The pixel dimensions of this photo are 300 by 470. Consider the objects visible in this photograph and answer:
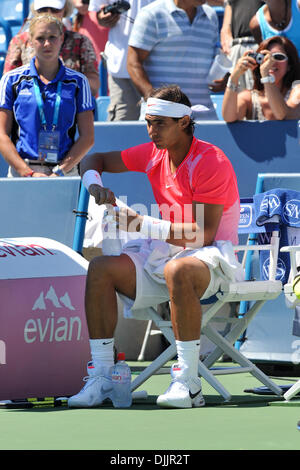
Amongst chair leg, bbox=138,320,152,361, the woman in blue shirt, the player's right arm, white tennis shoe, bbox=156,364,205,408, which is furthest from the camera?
chair leg, bbox=138,320,152,361

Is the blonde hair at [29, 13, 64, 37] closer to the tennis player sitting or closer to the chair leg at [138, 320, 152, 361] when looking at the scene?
the tennis player sitting

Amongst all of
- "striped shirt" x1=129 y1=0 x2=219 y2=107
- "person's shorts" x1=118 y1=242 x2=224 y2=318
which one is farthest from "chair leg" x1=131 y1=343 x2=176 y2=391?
"striped shirt" x1=129 y1=0 x2=219 y2=107

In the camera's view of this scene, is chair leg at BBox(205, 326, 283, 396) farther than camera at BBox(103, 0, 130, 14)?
No

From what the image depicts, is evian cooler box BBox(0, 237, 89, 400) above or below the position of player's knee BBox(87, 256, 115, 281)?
below

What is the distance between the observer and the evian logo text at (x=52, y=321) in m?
5.57

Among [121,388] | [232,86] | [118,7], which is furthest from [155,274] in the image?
[118,7]

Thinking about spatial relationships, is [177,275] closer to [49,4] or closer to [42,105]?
[42,105]

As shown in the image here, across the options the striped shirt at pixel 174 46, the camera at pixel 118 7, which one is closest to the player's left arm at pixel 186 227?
the striped shirt at pixel 174 46

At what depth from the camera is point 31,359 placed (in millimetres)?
5562

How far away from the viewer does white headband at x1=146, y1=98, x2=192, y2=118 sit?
220 inches

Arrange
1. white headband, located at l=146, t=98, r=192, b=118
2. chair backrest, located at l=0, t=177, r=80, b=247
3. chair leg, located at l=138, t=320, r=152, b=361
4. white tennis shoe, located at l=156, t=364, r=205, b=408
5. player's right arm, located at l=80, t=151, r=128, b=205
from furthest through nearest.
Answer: chair leg, located at l=138, t=320, r=152, b=361, chair backrest, located at l=0, t=177, r=80, b=247, white headband, located at l=146, t=98, r=192, b=118, player's right arm, located at l=80, t=151, r=128, b=205, white tennis shoe, located at l=156, t=364, r=205, b=408

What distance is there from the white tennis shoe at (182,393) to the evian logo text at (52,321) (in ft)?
2.58

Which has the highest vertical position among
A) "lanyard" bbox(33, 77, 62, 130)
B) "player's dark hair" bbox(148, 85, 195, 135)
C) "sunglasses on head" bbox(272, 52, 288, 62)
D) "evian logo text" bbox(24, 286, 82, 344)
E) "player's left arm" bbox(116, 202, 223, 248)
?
"sunglasses on head" bbox(272, 52, 288, 62)
